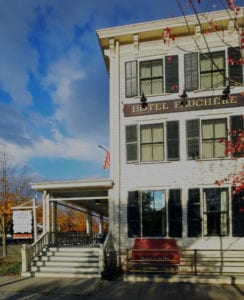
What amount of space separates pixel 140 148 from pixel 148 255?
4.27 m

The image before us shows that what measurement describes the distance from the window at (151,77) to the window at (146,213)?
14.0 feet

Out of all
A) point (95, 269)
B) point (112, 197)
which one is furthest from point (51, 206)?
point (95, 269)

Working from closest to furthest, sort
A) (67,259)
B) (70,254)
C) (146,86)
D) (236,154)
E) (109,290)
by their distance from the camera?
1. (109,290)
2. (67,259)
3. (236,154)
4. (70,254)
5. (146,86)

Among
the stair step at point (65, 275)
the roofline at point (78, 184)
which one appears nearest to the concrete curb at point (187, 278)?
the stair step at point (65, 275)

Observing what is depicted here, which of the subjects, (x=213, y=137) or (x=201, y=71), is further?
(x=201, y=71)

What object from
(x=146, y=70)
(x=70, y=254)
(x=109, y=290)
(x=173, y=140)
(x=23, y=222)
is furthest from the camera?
(x=146, y=70)

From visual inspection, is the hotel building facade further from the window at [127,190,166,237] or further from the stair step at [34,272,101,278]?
the stair step at [34,272,101,278]

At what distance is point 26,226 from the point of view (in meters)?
14.7

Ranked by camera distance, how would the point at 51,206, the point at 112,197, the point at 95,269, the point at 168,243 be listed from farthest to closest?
the point at 51,206
the point at 112,197
the point at 168,243
the point at 95,269

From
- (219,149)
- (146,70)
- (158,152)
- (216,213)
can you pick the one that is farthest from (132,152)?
(216,213)

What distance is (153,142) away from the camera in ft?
48.5

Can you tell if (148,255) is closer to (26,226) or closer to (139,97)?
(26,226)

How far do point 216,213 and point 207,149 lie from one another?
2516 mm

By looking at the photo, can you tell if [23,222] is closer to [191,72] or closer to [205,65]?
[191,72]
